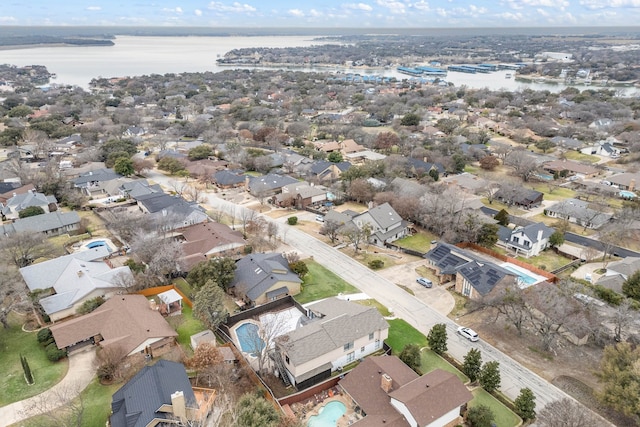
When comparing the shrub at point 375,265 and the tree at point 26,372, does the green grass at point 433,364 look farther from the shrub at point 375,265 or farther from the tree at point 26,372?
the tree at point 26,372

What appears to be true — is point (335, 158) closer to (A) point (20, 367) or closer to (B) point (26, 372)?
(A) point (20, 367)

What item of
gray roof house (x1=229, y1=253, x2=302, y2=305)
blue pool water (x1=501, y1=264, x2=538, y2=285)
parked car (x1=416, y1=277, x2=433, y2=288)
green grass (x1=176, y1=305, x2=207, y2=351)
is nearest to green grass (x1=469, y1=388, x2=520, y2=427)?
parked car (x1=416, y1=277, x2=433, y2=288)

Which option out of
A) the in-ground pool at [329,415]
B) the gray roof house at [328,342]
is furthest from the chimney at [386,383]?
the gray roof house at [328,342]

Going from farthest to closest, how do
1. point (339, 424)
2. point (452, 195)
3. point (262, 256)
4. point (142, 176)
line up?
point (142, 176) → point (452, 195) → point (262, 256) → point (339, 424)

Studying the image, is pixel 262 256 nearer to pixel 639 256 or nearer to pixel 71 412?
pixel 71 412

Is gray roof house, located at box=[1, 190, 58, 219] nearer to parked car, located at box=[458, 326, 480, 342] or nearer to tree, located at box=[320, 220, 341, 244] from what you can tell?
tree, located at box=[320, 220, 341, 244]

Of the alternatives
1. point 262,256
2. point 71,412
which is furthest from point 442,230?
point 71,412
